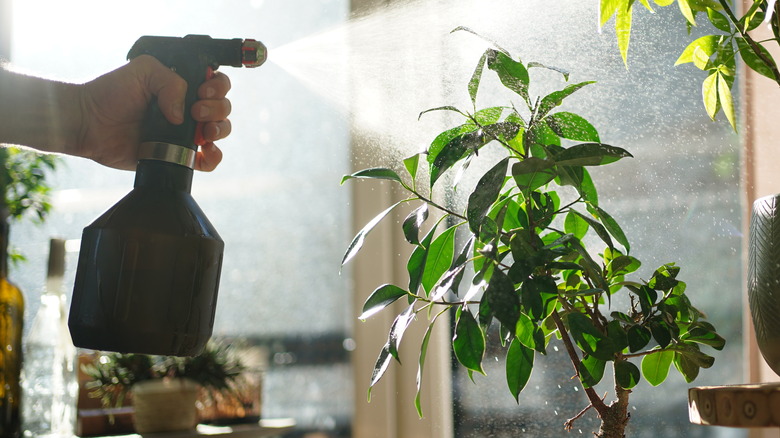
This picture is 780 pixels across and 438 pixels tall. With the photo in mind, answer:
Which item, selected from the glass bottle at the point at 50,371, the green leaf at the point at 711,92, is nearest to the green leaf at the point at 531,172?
the green leaf at the point at 711,92

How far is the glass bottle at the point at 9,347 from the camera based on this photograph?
1.02 m

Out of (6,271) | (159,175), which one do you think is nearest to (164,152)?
(159,175)

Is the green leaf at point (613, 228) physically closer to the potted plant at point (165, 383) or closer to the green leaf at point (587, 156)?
the green leaf at point (587, 156)

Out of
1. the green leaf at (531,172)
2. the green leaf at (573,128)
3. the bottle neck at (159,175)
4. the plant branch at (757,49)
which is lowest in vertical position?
the green leaf at (531,172)

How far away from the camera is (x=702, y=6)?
604 millimetres

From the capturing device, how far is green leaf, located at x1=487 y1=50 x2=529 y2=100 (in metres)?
0.52

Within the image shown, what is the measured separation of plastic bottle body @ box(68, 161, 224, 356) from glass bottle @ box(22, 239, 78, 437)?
1.84 feet

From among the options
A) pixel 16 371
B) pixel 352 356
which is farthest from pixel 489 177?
pixel 16 371

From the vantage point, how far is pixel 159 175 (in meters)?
0.58

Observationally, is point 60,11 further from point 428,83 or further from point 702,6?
point 702,6

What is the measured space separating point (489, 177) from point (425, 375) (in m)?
0.45

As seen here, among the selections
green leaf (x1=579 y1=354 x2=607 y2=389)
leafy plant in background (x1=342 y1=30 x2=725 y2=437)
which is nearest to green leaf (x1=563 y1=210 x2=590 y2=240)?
leafy plant in background (x1=342 y1=30 x2=725 y2=437)

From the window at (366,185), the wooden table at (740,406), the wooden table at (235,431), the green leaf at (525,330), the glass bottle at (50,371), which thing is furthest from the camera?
the glass bottle at (50,371)

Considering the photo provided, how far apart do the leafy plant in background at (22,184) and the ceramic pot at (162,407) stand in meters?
0.34
